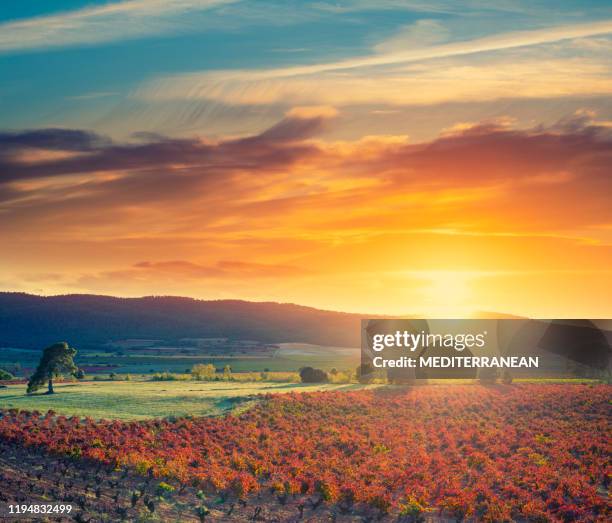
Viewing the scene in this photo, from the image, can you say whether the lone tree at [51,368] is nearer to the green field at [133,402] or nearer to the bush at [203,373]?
the green field at [133,402]

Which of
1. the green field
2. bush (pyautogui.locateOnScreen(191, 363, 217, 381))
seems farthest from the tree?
the green field

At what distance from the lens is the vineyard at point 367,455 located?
2964cm

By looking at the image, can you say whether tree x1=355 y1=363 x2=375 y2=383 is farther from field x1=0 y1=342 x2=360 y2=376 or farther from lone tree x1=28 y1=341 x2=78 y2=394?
field x1=0 y1=342 x2=360 y2=376

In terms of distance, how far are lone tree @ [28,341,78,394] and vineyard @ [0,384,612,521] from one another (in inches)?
800

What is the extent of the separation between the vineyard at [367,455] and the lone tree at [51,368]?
66.7 ft

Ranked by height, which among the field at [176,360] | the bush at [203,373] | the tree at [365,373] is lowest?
the field at [176,360]

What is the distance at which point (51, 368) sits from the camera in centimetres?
6794

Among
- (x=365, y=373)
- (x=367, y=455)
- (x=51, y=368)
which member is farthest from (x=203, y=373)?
(x=367, y=455)

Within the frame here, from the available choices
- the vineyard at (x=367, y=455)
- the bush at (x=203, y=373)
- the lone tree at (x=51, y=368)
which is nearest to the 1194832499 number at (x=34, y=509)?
the vineyard at (x=367, y=455)

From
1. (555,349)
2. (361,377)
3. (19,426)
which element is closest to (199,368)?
(361,377)

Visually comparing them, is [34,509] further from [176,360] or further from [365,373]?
[176,360]

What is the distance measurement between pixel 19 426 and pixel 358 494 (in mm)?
24362

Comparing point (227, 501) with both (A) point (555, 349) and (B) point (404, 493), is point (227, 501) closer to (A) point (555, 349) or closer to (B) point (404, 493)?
(B) point (404, 493)

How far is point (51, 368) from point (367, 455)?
133 ft
